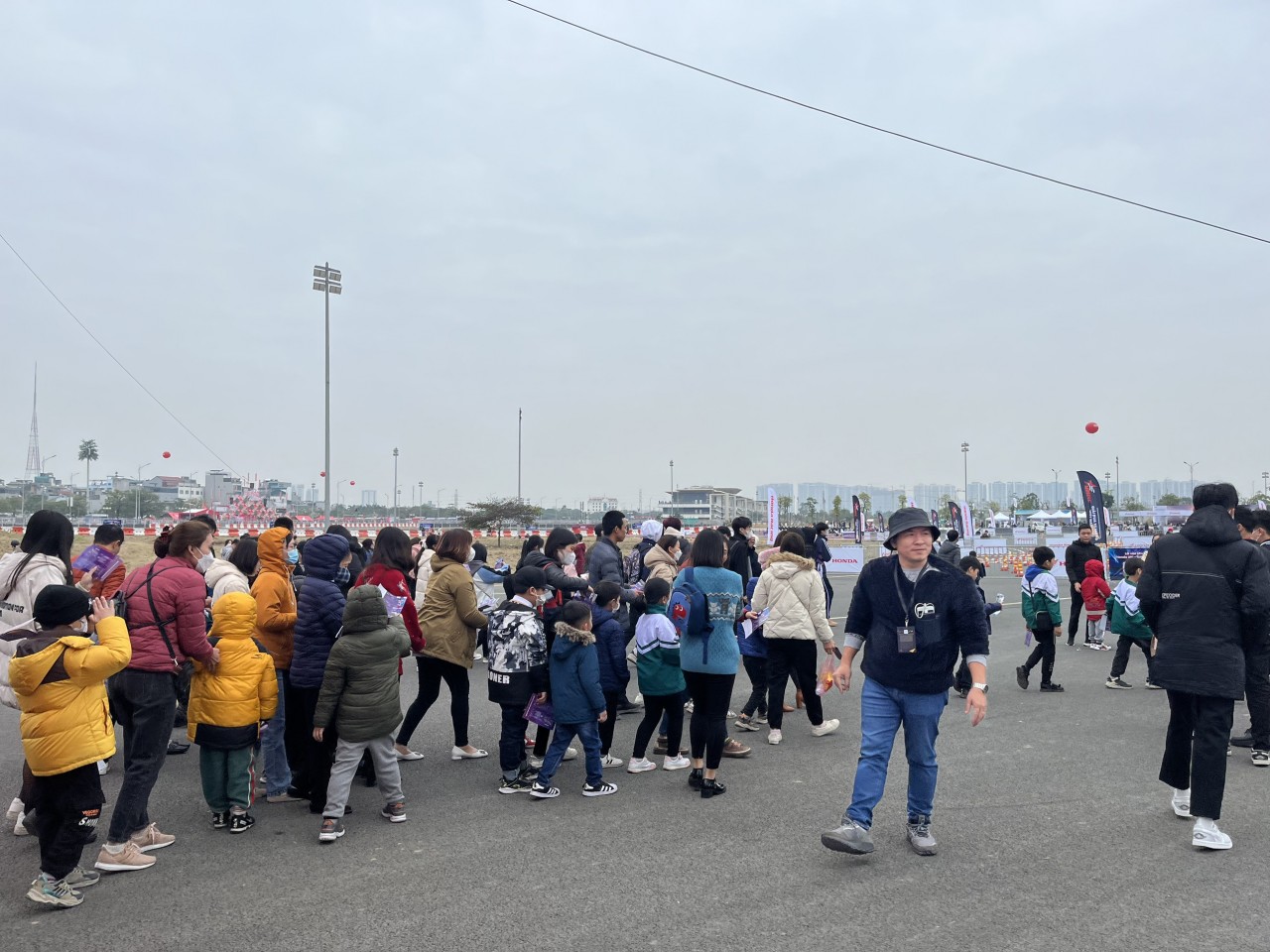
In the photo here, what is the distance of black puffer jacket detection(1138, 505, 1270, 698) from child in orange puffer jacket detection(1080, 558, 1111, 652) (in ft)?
22.7

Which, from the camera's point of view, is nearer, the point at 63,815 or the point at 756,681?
the point at 63,815

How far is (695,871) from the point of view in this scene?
4289 millimetres

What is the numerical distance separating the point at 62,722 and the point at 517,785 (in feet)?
9.30

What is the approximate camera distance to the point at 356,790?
19.4 feet

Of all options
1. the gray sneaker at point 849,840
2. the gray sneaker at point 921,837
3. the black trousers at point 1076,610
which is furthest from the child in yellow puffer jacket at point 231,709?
the black trousers at point 1076,610

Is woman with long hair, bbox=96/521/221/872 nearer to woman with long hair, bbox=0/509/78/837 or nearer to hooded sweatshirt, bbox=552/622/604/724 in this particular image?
woman with long hair, bbox=0/509/78/837

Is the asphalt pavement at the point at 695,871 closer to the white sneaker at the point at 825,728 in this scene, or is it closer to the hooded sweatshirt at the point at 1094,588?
the white sneaker at the point at 825,728

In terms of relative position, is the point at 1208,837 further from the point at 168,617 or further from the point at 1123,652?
the point at 168,617

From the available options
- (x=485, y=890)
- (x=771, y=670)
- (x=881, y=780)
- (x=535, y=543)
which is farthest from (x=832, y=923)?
(x=535, y=543)

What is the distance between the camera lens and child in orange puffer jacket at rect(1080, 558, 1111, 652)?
1141cm

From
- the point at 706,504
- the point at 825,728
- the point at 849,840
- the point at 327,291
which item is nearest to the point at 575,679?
the point at 849,840

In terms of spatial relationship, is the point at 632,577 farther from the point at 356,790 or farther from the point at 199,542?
the point at 199,542

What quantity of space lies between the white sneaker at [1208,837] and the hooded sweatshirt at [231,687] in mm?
5385

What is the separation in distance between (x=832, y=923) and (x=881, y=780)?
0.94m
